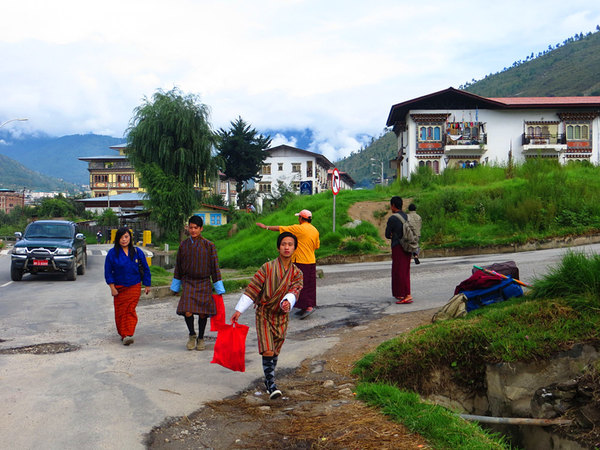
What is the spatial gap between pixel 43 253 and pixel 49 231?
1663 mm

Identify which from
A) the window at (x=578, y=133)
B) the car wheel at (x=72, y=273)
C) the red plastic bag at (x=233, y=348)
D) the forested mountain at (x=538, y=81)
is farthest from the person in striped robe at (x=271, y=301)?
the forested mountain at (x=538, y=81)

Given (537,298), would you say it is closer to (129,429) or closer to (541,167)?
(129,429)

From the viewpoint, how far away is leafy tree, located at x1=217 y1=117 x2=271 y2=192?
5978 centimetres

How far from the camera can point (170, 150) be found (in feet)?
126

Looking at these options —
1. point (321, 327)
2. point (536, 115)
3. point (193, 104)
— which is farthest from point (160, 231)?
point (321, 327)

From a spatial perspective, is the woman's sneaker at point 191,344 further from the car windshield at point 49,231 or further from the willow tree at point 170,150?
the willow tree at point 170,150

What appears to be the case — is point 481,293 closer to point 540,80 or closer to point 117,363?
point 117,363

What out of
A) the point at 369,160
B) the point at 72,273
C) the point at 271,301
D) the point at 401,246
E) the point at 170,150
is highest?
the point at 369,160

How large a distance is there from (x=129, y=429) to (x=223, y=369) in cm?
198

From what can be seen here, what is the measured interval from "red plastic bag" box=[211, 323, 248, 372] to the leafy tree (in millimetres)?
54939

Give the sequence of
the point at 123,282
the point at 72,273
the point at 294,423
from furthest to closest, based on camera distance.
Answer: the point at 72,273, the point at 123,282, the point at 294,423

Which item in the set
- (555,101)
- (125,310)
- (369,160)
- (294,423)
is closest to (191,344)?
(125,310)

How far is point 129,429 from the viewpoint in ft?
14.4

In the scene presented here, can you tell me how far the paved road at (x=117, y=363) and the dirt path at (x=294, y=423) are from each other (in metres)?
0.25
